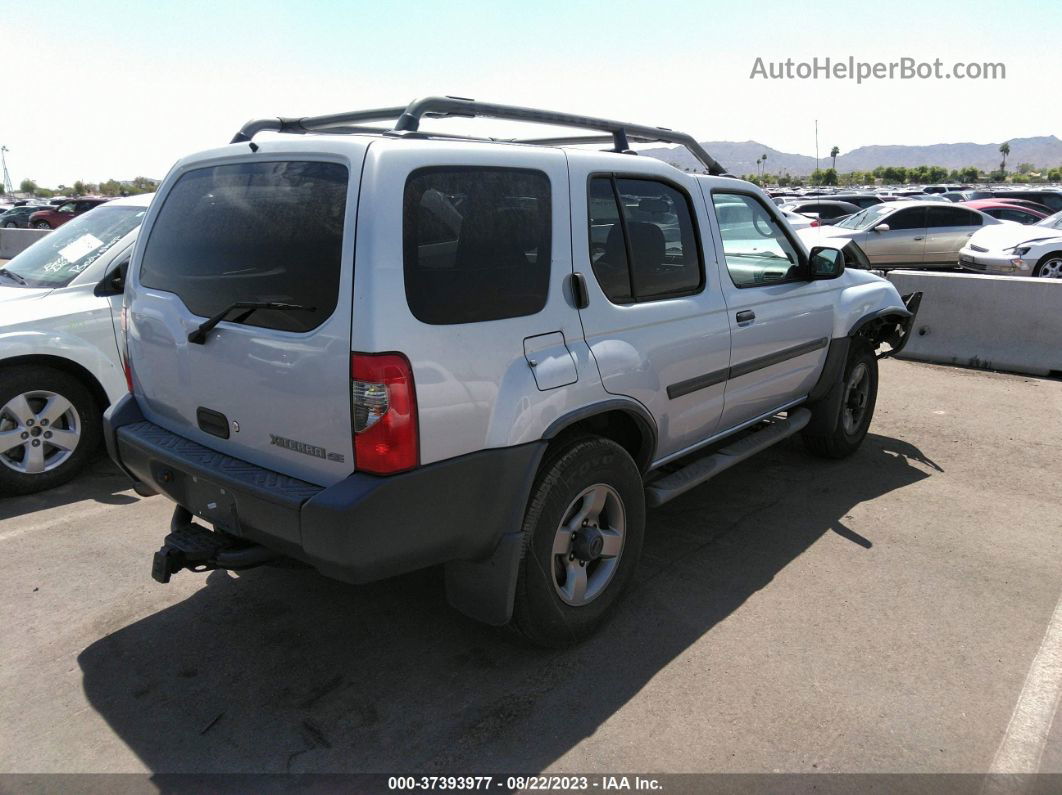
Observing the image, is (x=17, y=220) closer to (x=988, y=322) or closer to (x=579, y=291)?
(x=988, y=322)

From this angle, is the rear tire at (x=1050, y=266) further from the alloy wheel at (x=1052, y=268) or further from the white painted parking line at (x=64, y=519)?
the white painted parking line at (x=64, y=519)

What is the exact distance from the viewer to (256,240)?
9.27 feet

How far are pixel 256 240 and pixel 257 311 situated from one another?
276mm

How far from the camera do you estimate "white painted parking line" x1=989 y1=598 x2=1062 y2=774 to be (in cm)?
270

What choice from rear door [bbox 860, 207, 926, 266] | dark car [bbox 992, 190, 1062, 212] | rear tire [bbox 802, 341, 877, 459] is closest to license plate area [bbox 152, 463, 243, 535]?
rear tire [bbox 802, 341, 877, 459]

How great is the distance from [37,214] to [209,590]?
29.3 m

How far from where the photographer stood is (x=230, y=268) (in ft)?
9.61

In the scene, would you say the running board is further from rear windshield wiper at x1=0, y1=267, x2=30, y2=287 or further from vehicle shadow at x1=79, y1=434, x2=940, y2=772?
rear windshield wiper at x1=0, y1=267, x2=30, y2=287

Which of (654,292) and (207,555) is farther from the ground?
(654,292)

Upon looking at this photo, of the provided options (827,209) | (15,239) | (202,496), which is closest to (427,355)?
(202,496)

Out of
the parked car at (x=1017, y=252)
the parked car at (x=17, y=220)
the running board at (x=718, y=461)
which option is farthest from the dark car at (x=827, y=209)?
the parked car at (x=17, y=220)

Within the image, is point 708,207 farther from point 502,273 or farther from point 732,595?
point 732,595

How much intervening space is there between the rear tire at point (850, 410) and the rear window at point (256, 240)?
3.81m

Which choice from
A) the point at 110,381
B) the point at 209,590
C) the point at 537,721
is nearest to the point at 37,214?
the point at 110,381
